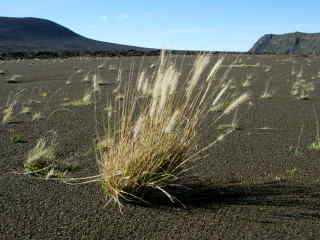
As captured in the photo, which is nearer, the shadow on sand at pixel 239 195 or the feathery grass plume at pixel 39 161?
the shadow on sand at pixel 239 195

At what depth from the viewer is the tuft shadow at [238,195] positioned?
3171mm

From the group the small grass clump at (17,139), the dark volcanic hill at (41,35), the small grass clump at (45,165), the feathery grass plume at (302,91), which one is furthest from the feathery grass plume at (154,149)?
the dark volcanic hill at (41,35)

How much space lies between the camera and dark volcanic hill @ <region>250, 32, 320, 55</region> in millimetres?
59312

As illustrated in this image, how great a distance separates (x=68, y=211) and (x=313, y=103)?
656cm

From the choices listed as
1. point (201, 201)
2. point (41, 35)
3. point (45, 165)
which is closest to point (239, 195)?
point (201, 201)

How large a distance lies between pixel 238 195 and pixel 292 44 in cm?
6104

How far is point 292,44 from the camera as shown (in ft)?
203

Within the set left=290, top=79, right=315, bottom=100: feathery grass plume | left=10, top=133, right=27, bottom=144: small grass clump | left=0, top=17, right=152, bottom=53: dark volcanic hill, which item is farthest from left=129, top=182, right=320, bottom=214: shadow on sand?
left=0, top=17, right=152, bottom=53: dark volcanic hill

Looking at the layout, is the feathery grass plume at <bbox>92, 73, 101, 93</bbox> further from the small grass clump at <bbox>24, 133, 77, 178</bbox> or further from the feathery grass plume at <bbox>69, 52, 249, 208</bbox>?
the feathery grass plume at <bbox>69, 52, 249, 208</bbox>

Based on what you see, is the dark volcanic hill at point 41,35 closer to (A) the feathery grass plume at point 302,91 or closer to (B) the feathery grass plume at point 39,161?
(A) the feathery grass plume at point 302,91

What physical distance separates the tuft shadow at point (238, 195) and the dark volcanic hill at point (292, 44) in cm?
5640

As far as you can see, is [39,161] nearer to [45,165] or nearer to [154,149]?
[45,165]

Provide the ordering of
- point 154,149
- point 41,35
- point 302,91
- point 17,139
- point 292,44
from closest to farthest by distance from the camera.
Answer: point 154,149 → point 17,139 → point 302,91 → point 292,44 → point 41,35

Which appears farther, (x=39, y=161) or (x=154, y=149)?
(x=39, y=161)
